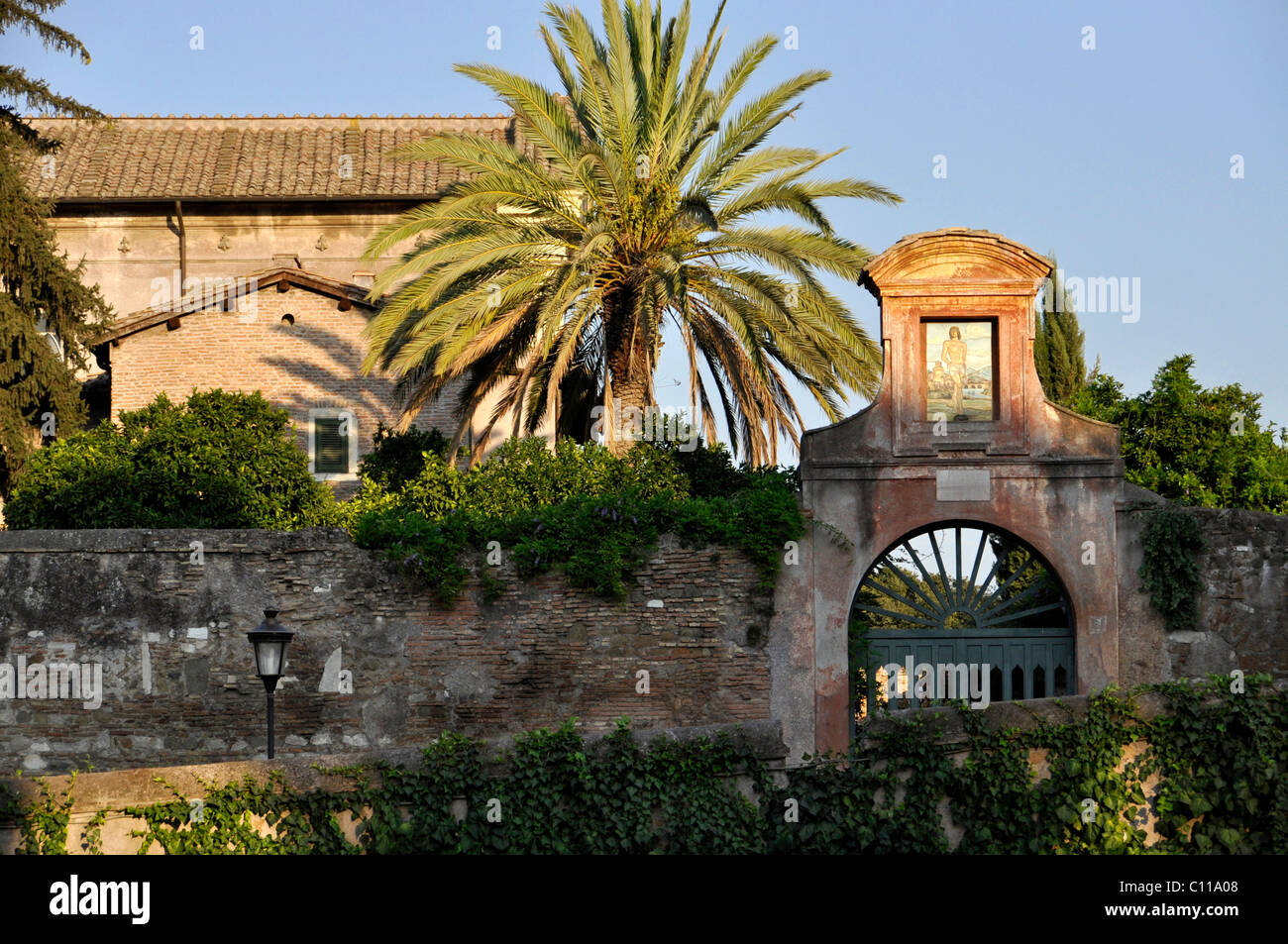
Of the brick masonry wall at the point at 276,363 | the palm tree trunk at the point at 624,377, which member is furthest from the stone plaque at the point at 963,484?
the brick masonry wall at the point at 276,363

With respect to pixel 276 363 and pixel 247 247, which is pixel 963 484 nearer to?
pixel 276 363

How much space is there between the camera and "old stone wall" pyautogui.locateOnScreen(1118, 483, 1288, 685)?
1545 cm

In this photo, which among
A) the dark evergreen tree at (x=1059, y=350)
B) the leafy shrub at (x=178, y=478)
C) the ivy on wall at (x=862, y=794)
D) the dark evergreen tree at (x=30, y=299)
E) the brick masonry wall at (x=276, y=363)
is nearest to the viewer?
the ivy on wall at (x=862, y=794)

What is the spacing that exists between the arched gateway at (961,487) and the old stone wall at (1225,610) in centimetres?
25

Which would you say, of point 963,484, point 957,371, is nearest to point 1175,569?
point 963,484

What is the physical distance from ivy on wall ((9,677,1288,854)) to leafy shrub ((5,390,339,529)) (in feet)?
32.1

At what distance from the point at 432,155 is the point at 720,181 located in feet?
11.6

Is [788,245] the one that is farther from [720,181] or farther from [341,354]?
[341,354]

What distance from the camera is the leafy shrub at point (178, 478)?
17.5 metres

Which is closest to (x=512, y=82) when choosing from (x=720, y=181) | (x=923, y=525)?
(x=720, y=181)

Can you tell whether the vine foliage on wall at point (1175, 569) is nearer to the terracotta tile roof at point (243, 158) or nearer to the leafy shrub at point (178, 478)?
the leafy shrub at point (178, 478)

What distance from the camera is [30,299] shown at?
2112cm

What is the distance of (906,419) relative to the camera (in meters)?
15.9
